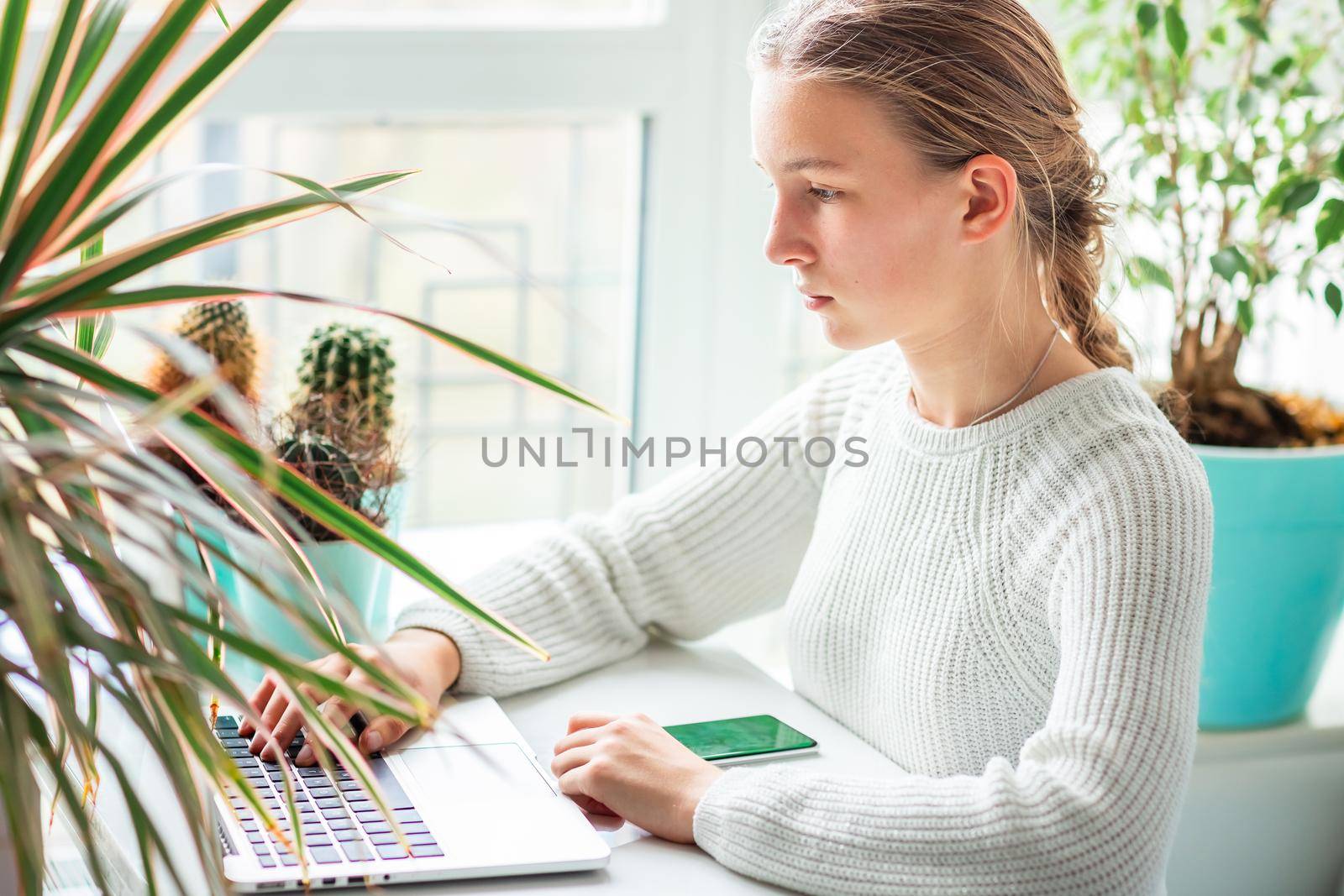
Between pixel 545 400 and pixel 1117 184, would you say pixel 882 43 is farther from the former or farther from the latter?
pixel 545 400

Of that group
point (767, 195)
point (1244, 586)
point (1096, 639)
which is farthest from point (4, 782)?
point (767, 195)

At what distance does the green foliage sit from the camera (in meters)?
1.38

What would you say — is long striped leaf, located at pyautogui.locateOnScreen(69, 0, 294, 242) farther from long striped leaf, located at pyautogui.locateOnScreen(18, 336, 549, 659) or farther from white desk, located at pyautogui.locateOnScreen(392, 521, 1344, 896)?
white desk, located at pyautogui.locateOnScreen(392, 521, 1344, 896)

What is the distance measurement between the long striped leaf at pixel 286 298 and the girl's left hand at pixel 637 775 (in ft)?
1.11

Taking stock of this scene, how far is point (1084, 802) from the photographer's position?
88 cm

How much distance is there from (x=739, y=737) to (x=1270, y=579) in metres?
0.65

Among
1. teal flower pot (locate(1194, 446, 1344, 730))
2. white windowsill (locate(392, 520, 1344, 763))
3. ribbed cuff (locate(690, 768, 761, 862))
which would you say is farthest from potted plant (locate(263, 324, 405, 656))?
teal flower pot (locate(1194, 446, 1344, 730))

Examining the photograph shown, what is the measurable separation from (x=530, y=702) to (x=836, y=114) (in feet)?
1.83

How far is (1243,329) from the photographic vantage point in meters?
1.46

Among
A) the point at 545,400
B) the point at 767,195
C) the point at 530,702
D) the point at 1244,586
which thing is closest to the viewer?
the point at 530,702

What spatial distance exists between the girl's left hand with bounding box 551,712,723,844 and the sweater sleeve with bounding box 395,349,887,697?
0.75 ft

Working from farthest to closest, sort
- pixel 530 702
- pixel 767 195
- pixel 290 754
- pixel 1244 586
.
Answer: pixel 767 195 → pixel 1244 586 → pixel 530 702 → pixel 290 754

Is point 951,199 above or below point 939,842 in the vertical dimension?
above

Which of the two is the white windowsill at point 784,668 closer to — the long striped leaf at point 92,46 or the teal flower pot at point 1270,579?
the teal flower pot at point 1270,579
